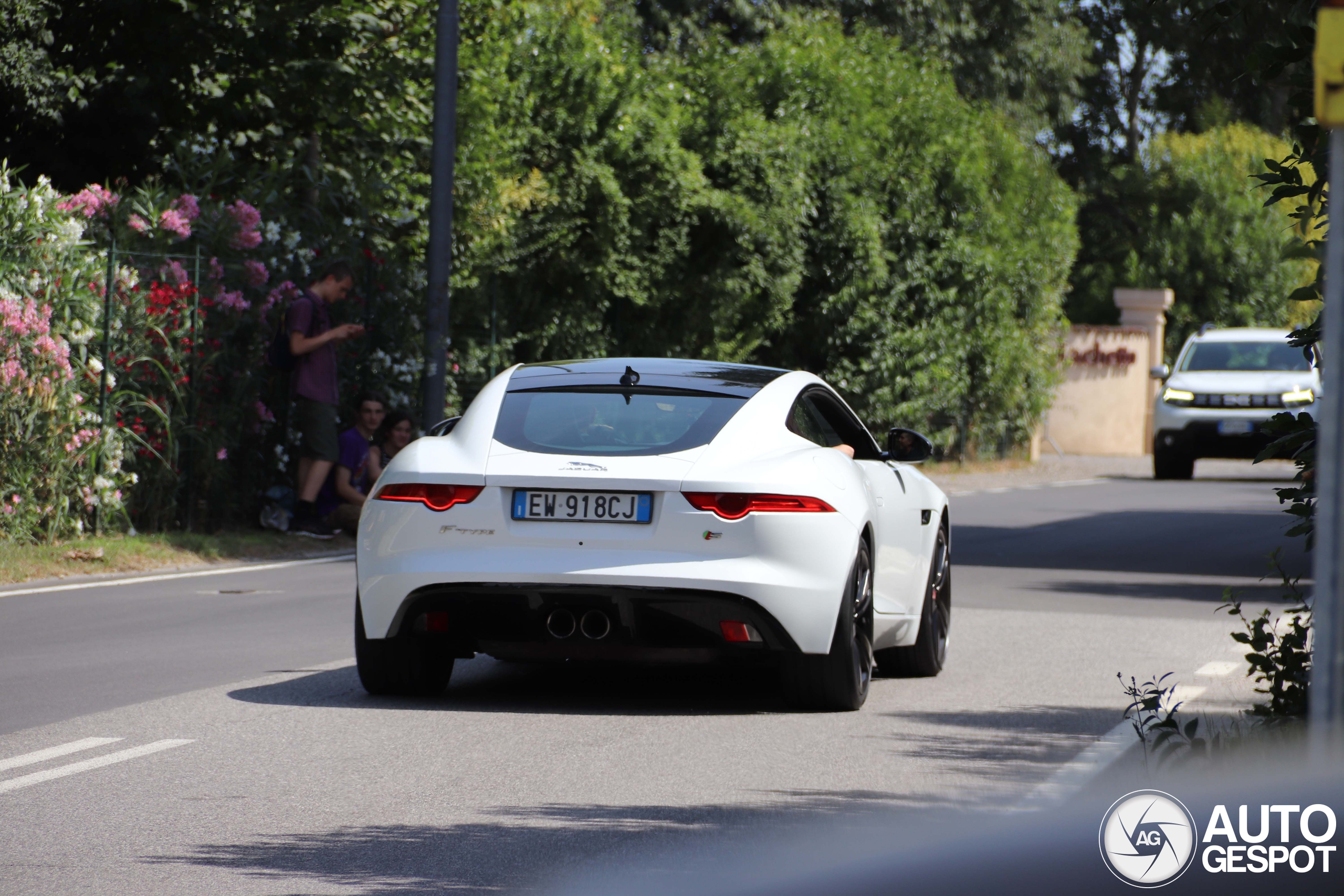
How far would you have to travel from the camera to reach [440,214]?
55.3 feet

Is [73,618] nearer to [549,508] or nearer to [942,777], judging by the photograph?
[549,508]

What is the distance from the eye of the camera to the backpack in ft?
48.7

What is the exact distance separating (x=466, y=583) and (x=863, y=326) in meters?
20.4

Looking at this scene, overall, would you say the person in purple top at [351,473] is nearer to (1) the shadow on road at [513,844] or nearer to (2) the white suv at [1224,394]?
(1) the shadow on road at [513,844]

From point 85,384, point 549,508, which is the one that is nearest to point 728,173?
point 85,384

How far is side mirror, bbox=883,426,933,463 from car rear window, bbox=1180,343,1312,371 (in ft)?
68.1

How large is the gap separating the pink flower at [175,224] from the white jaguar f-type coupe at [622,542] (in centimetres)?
740

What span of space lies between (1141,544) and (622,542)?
11160 millimetres

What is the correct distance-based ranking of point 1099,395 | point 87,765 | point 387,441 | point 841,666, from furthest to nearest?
point 1099,395, point 387,441, point 841,666, point 87,765

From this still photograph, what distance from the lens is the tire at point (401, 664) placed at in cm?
790

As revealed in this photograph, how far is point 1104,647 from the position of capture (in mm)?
10352

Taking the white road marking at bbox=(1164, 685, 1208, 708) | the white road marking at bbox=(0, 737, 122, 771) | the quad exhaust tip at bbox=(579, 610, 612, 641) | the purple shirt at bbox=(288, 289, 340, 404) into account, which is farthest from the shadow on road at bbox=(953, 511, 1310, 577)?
the white road marking at bbox=(0, 737, 122, 771)

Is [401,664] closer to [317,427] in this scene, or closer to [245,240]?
[317,427]

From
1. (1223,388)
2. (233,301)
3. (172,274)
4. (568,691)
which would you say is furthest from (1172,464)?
(568,691)
